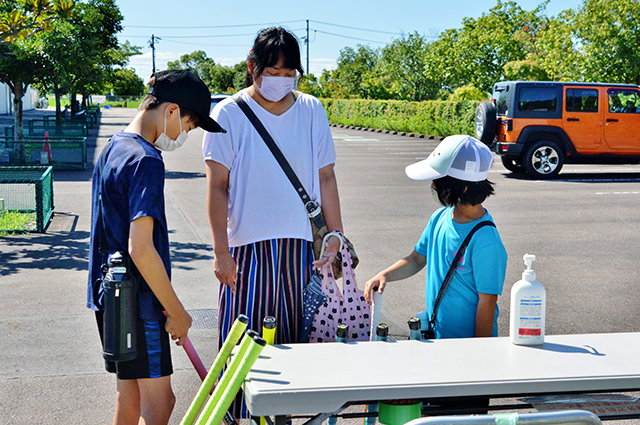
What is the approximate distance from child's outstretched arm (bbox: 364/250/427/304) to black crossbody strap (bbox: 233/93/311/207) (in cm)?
46

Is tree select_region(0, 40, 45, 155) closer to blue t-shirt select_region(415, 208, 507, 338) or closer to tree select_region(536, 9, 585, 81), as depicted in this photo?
blue t-shirt select_region(415, 208, 507, 338)

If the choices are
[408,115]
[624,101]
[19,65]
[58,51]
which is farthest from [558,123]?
[408,115]

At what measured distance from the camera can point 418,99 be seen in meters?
36.6

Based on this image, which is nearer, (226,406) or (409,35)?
(226,406)

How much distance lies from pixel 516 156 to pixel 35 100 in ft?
225

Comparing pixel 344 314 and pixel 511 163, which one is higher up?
pixel 511 163

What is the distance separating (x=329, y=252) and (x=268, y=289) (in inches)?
12.3

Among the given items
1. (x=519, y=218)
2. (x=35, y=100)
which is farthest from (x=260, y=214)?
(x=35, y=100)

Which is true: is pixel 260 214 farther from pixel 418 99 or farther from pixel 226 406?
pixel 418 99

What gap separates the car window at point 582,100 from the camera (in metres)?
14.3

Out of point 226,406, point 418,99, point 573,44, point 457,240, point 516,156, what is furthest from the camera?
point 418,99

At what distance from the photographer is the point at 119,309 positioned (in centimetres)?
229

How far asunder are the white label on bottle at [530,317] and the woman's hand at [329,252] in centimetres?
86

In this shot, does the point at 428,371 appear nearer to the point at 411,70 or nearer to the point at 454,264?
the point at 454,264
